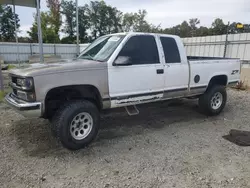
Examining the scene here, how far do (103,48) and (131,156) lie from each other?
213 centimetres

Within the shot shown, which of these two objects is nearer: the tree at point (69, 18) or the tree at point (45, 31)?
the tree at point (45, 31)

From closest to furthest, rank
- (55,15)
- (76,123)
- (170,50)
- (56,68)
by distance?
1. (56,68)
2. (76,123)
3. (170,50)
4. (55,15)

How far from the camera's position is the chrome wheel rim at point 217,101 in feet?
18.9

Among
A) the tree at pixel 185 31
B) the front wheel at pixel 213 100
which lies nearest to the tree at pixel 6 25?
the tree at pixel 185 31

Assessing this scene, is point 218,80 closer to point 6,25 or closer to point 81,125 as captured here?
point 81,125

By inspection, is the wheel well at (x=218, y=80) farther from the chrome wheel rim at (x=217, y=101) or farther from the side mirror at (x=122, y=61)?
the side mirror at (x=122, y=61)

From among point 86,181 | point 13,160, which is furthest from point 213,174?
point 13,160

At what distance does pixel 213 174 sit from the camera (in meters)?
3.12

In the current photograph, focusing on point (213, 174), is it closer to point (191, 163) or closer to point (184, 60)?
point (191, 163)

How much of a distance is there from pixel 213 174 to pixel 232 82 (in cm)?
373

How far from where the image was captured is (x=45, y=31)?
37.6 m

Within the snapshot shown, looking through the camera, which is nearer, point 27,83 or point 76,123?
point 27,83

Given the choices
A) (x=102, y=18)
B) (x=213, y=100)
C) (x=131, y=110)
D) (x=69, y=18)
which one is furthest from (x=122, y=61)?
(x=102, y=18)

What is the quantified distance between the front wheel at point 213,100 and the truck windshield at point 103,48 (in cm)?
278
